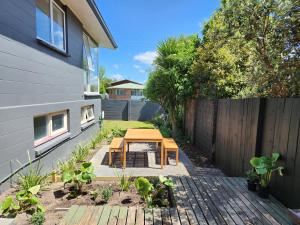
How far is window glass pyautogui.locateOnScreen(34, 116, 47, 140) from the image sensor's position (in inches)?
163

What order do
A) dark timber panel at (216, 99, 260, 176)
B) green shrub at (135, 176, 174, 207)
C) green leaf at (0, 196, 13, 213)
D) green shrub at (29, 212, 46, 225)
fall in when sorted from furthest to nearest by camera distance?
dark timber panel at (216, 99, 260, 176), green shrub at (135, 176, 174, 207), green leaf at (0, 196, 13, 213), green shrub at (29, 212, 46, 225)

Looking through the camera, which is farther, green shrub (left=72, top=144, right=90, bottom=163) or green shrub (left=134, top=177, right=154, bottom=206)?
green shrub (left=72, top=144, right=90, bottom=163)

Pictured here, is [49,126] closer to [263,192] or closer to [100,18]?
[100,18]

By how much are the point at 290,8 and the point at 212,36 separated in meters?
2.13

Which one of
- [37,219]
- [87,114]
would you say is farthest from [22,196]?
[87,114]

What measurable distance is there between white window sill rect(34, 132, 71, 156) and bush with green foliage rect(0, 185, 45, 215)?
1203 millimetres

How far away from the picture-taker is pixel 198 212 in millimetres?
2508

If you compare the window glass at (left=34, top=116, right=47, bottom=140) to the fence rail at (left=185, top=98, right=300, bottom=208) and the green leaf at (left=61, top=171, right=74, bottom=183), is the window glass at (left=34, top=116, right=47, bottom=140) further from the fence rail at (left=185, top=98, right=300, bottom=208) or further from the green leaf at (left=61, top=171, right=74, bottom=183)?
the fence rail at (left=185, top=98, right=300, bottom=208)

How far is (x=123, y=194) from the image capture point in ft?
10.6

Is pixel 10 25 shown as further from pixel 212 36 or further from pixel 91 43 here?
pixel 91 43

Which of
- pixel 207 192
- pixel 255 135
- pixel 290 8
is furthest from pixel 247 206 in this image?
pixel 290 8

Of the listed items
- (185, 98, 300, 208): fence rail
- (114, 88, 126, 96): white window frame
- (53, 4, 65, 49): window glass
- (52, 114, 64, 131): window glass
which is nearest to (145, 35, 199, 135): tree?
(185, 98, 300, 208): fence rail

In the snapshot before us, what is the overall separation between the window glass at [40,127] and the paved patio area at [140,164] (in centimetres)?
150

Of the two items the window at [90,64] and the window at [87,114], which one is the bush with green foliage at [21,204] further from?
the window at [90,64]
